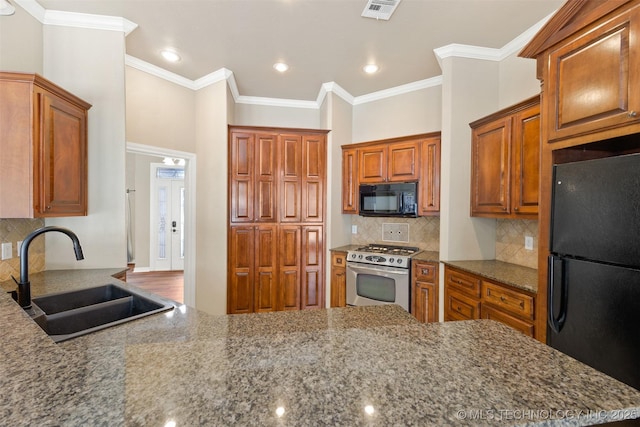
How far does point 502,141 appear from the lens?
2.55 meters

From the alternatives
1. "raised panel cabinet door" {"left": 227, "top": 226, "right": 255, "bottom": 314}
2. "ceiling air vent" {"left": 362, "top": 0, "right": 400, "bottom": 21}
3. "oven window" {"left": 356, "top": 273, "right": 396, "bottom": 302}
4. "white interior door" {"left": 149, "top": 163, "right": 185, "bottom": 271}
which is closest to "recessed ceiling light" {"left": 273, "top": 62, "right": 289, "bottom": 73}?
"ceiling air vent" {"left": 362, "top": 0, "right": 400, "bottom": 21}

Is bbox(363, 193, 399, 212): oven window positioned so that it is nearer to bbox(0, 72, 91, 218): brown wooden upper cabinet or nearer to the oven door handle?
the oven door handle

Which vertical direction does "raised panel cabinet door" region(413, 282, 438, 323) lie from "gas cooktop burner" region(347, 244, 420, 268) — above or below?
below

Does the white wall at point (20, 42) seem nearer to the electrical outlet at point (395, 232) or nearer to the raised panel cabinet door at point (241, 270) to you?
the raised panel cabinet door at point (241, 270)

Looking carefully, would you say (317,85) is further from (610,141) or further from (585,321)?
(585,321)

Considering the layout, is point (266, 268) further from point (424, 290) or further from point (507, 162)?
point (507, 162)

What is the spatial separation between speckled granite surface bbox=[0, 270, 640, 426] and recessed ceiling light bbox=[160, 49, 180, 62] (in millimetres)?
2963

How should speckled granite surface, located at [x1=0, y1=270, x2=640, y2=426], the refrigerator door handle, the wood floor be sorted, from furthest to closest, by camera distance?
the wood floor, the refrigerator door handle, speckled granite surface, located at [x1=0, y1=270, x2=640, y2=426]

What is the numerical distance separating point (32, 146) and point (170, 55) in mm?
1678

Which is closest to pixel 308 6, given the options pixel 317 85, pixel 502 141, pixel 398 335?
pixel 317 85

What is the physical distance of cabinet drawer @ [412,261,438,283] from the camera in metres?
A: 3.10

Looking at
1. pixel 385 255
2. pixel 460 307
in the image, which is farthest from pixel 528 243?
pixel 385 255

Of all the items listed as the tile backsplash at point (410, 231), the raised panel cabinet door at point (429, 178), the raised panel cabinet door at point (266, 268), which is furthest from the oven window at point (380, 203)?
the raised panel cabinet door at point (266, 268)

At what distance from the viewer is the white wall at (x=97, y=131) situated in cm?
238
